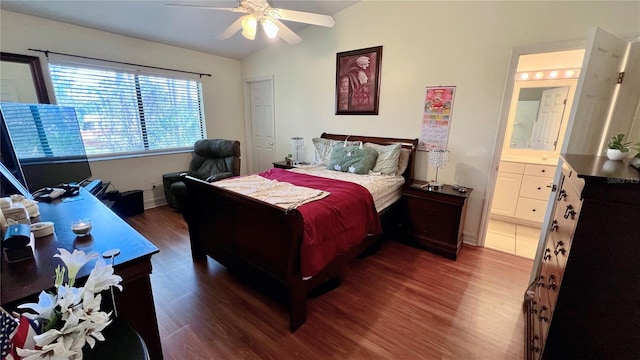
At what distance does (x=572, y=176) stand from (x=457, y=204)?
1.37m

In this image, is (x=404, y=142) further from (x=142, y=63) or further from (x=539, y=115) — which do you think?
(x=142, y=63)

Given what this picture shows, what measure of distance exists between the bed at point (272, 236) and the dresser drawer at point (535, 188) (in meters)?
2.00

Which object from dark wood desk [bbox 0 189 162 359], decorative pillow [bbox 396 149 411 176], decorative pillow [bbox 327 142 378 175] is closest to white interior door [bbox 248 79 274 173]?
decorative pillow [bbox 327 142 378 175]

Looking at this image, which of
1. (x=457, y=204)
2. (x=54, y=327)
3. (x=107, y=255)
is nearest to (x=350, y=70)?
(x=457, y=204)

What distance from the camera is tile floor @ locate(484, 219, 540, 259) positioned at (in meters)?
2.86

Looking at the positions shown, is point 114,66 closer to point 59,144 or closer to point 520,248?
point 59,144

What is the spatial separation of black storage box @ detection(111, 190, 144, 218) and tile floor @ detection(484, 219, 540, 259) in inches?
183

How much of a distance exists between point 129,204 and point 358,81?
3.65m

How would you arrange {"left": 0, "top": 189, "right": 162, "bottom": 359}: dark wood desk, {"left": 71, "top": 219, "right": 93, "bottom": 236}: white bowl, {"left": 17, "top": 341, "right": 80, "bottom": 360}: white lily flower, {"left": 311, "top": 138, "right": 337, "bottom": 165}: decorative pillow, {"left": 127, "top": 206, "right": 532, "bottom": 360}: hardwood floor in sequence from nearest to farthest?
{"left": 17, "top": 341, "right": 80, "bottom": 360}: white lily flower
{"left": 0, "top": 189, "right": 162, "bottom": 359}: dark wood desk
{"left": 71, "top": 219, "right": 93, "bottom": 236}: white bowl
{"left": 127, "top": 206, "right": 532, "bottom": 360}: hardwood floor
{"left": 311, "top": 138, "right": 337, "bottom": 165}: decorative pillow

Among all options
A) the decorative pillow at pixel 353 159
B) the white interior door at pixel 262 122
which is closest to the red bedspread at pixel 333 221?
the decorative pillow at pixel 353 159

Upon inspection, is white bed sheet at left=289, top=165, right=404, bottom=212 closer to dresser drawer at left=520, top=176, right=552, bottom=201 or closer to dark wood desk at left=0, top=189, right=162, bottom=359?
dresser drawer at left=520, top=176, right=552, bottom=201

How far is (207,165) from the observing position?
13.3 feet

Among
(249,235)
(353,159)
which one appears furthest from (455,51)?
(249,235)

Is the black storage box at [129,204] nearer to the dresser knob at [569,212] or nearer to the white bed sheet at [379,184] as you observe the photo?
the white bed sheet at [379,184]
